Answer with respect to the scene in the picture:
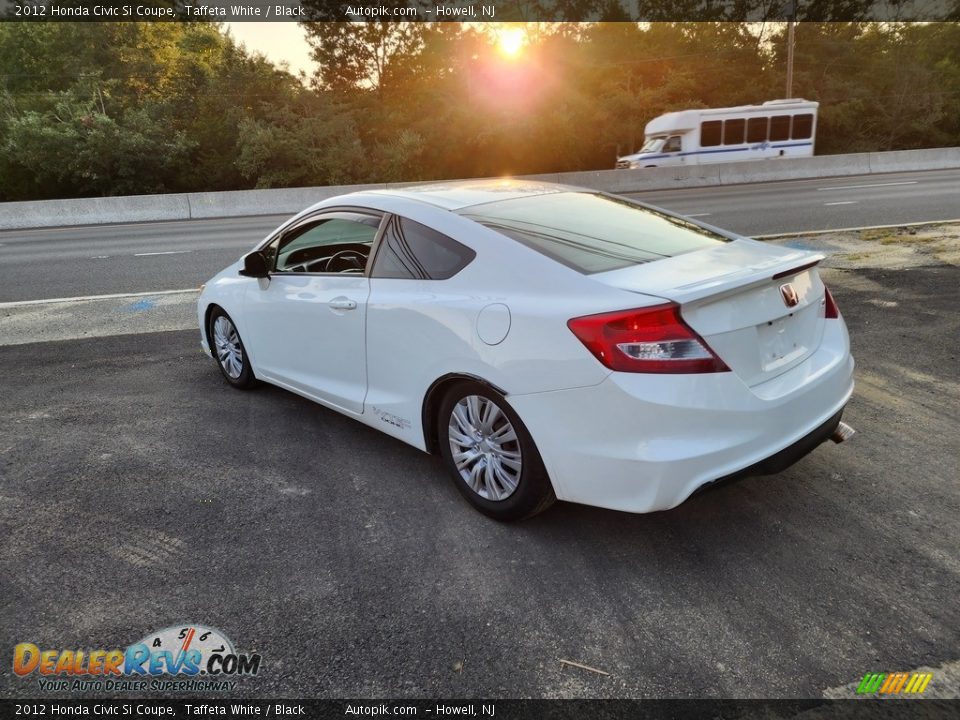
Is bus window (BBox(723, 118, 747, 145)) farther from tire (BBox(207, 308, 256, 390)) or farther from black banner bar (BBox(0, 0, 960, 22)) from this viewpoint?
tire (BBox(207, 308, 256, 390))

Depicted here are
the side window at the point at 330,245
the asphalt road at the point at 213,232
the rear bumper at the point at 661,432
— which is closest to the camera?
the rear bumper at the point at 661,432

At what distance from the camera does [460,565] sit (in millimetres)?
2992

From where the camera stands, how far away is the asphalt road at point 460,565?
241 cm

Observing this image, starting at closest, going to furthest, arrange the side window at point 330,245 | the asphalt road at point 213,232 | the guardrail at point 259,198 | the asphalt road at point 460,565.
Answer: the asphalt road at point 460,565, the side window at point 330,245, the asphalt road at point 213,232, the guardrail at point 259,198

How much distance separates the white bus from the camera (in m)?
28.2

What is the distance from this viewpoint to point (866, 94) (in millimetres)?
46031

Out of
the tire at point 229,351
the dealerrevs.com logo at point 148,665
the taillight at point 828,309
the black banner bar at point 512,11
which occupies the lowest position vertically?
the dealerrevs.com logo at point 148,665

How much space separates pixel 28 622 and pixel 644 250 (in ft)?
9.94

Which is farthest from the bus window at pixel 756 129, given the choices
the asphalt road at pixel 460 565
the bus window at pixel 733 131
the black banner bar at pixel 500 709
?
the black banner bar at pixel 500 709

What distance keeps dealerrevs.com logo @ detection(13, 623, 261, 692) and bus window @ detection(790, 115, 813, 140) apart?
32.2m

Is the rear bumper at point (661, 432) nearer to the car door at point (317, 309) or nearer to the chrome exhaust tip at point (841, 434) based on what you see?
the chrome exhaust tip at point (841, 434)

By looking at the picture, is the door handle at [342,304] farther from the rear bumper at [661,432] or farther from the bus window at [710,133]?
the bus window at [710,133]

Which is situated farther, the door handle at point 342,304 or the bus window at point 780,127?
the bus window at point 780,127

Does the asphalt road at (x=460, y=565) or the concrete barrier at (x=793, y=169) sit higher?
the concrete barrier at (x=793, y=169)
